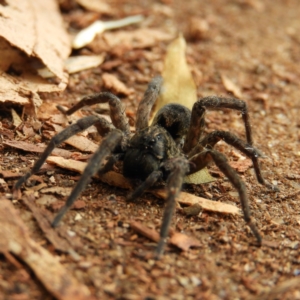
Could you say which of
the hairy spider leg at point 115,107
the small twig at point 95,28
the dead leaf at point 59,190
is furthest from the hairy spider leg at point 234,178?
the small twig at point 95,28

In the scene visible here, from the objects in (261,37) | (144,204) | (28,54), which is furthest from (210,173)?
(261,37)

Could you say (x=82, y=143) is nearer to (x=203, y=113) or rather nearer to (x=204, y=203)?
(x=203, y=113)

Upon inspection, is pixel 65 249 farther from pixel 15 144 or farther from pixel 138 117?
pixel 138 117

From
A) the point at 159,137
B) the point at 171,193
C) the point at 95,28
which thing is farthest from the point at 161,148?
the point at 95,28

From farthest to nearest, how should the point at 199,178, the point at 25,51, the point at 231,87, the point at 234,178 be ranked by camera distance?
the point at 231,87, the point at 25,51, the point at 199,178, the point at 234,178

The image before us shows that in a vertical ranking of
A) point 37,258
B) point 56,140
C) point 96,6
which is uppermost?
point 96,6

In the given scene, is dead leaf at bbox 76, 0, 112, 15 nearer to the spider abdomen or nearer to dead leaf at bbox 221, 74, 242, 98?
dead leaf at bbox 221, 74, 242, 98

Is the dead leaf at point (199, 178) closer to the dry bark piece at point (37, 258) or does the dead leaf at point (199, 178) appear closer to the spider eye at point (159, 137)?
the spider eye at point (159, 137)
